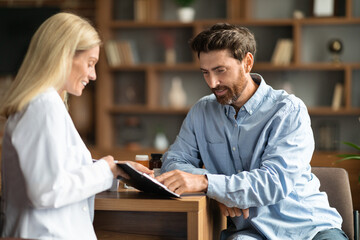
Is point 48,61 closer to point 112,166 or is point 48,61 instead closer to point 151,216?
point 112,166

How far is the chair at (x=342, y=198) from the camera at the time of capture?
231cm

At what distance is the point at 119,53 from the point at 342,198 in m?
3.25

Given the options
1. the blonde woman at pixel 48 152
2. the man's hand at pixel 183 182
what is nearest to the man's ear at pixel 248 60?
the man's hand at pixel 183 182

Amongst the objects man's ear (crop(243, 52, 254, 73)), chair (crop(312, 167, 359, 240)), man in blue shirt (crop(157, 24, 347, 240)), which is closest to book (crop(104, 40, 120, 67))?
man in blue shirt (crop(157, 24, 347, 240))

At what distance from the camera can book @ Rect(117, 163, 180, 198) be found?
1.65 meters

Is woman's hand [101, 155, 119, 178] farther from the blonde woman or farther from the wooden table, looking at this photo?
the wooden table

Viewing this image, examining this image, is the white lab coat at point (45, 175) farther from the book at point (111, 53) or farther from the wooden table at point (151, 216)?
the book at point (111, 53)

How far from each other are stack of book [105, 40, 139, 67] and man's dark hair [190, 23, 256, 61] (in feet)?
9.76

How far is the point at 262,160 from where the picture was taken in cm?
202

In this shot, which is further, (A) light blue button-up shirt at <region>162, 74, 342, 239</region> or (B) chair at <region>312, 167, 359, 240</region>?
(B) chair at <region>312, 167, 359, 240</region>

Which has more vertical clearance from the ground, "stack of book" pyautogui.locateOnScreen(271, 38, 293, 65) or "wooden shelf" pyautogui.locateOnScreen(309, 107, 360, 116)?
"stack of book" pyautogui.locateOnScreen(271, 38, 293, 65)

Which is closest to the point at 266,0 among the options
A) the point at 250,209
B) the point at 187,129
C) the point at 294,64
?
the point at 294,64

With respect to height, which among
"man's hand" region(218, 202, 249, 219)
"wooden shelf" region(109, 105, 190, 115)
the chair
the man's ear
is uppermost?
the man's ear

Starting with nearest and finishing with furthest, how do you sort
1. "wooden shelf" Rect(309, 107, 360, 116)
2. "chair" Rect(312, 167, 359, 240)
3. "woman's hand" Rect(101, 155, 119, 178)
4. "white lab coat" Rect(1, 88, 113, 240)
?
"white lab coat" Rect(1, 88, 113, 240), "woman's hand" Rect(101, 155, 119, 178), "chair" Rect(312, 167, 359, 240), "wooden shelf" Rect(309, 107, 360, 116)
